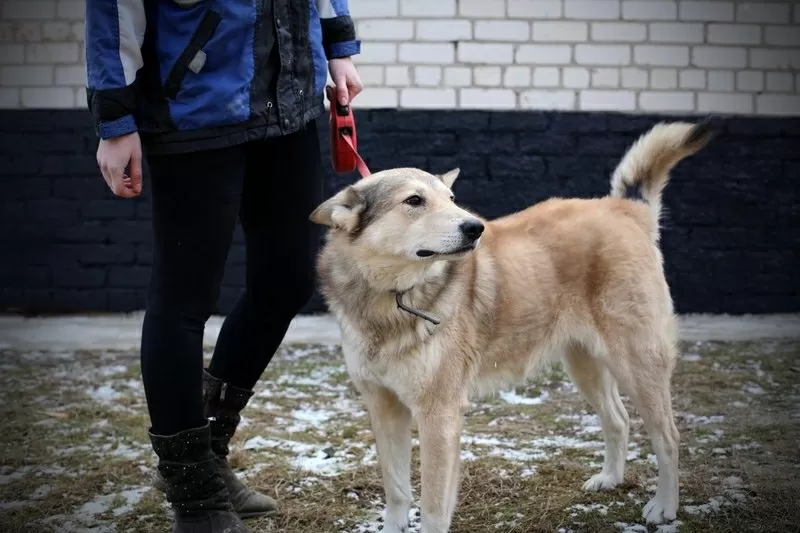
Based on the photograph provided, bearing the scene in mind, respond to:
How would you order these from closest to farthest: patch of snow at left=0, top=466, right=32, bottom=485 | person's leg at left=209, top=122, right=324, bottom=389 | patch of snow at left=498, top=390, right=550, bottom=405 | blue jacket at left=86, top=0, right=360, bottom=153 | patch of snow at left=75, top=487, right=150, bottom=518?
blue jacket at left=86, top=0, right=360, bottom=153 → person's leg at left=209, top=122, right=324, bottom=389 → patch of snow at left=75, top=487, right=150, bottom=518 → patch of snow at left=0, top=466, right=32, bottom=485 → patch of snow at left=498, top=390, right=550, bottom=405

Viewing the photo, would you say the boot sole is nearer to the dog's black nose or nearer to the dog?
the dog

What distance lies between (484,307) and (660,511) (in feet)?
2.85

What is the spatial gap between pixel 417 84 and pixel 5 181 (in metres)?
2.81

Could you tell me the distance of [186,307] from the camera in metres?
2.47

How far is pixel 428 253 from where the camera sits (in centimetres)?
254

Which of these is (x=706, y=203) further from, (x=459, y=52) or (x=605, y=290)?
(x=605, y=290)

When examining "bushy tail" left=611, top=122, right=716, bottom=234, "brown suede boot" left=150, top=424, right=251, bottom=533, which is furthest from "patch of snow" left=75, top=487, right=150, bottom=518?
"bushy tail" left=611, top=122, right=716, bottom=234

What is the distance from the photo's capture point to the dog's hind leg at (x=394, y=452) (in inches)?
108

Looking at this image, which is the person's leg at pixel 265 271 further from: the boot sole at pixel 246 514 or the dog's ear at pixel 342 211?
the dog's ear at pixel 342 211

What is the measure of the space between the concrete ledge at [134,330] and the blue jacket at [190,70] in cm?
344

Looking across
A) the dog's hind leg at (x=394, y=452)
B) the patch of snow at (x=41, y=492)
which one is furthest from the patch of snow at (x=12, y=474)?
the dog's hind leg at (x=394, y=452)

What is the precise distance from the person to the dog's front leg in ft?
1.79

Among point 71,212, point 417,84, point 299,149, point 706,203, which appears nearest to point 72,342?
point 71,212

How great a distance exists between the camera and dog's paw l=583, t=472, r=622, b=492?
3.17m
